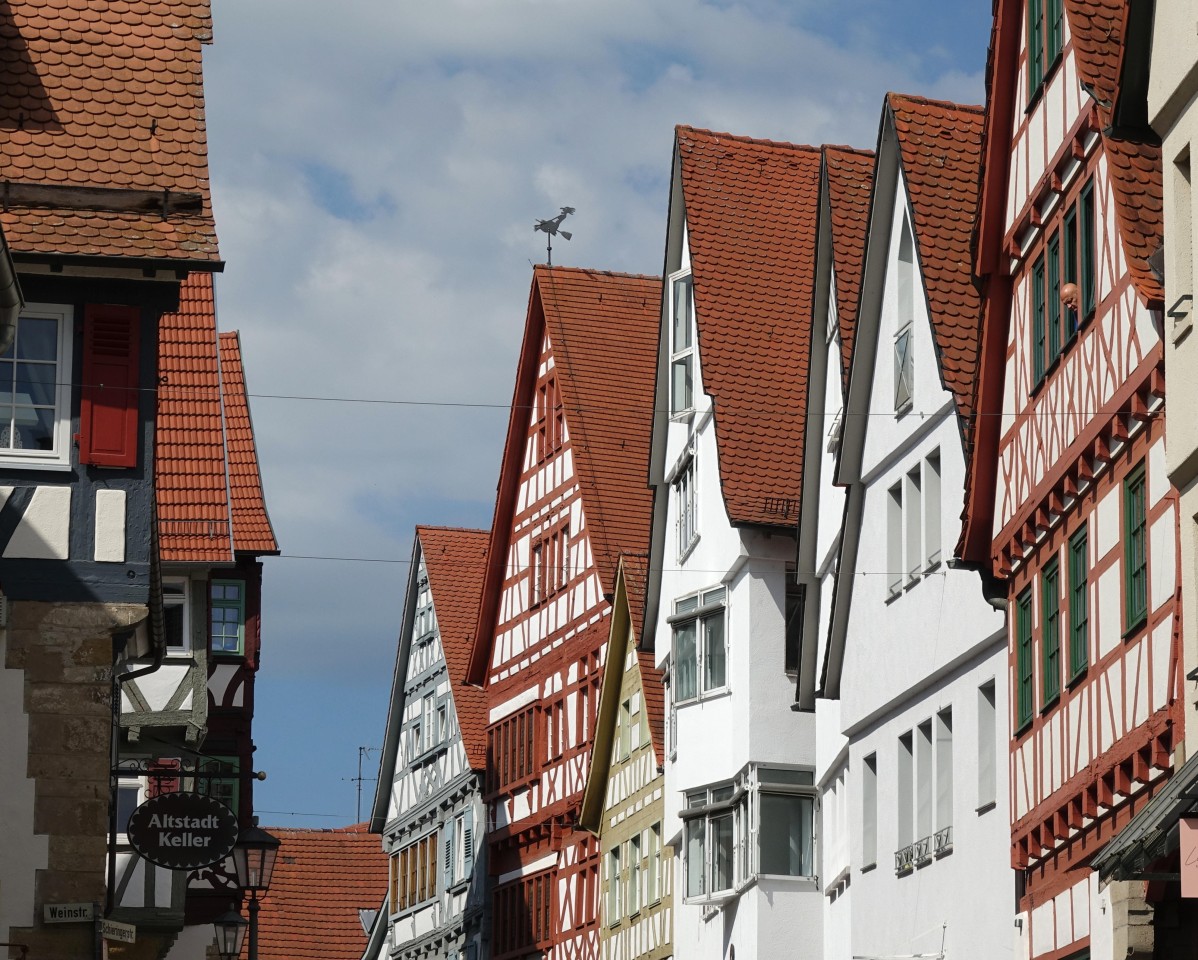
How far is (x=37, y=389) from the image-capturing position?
2042 centimetres

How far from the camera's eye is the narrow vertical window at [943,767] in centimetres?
2386

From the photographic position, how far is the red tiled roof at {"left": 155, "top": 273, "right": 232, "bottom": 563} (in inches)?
1185

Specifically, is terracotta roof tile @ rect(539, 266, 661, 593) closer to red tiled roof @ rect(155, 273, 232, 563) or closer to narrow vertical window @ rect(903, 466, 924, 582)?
red tiled roof @ rect(155, 273, 232, 563)

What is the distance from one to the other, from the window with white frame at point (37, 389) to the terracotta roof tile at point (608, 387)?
21.7 meters

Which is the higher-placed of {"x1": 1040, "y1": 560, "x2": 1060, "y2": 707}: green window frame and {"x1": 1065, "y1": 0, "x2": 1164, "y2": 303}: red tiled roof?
{"x1": 1065, "y1": 0, "x2": 1164, "y2": 303}: red tiled roof

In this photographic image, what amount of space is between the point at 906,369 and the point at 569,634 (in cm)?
1988

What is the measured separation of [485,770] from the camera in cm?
4916

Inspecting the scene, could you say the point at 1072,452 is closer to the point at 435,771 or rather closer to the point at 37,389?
the point at 37,389

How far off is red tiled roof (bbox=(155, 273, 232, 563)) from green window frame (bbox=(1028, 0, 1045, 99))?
11923 mm

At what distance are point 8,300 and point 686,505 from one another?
17906 mm

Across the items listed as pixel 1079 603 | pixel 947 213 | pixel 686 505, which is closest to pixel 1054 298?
pixel 1079 603

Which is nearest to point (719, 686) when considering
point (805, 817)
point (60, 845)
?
point (805, 817)

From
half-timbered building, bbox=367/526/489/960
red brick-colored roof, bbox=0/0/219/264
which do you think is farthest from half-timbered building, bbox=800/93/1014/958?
half-timbered building, bbox=367/526/489/960

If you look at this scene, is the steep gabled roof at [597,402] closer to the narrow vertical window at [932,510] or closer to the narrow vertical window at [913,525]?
the narrow vertical window at [913,525]
